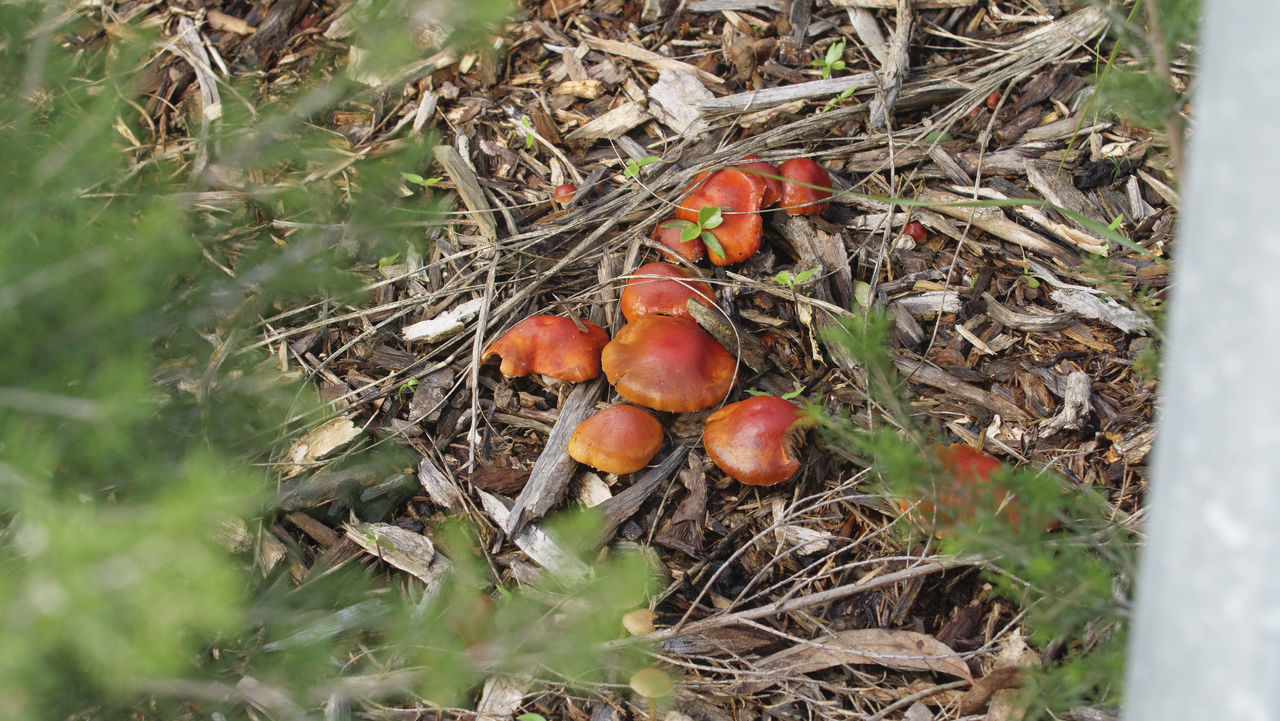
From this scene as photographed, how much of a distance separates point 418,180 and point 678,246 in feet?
3.81

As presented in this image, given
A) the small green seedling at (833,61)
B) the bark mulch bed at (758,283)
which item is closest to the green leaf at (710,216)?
the bark mulch bed at (758,283)

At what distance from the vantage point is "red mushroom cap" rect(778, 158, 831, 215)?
10.2 ft

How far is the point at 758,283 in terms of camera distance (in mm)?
3002

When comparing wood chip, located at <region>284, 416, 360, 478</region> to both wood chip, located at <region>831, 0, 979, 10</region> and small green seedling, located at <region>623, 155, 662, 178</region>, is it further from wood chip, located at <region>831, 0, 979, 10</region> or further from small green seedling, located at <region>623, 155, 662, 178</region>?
wood chip, located at <region>831, 0, 979, 10</region>

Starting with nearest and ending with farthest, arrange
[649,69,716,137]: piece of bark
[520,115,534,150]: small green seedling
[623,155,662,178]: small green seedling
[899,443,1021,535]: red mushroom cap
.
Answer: [899,443,1021,535]: red mushroom cap
[623,155,662,178]: small green seedling
[649,69,716,137]: piece of bark
[520,115,534,150]: small green seedling

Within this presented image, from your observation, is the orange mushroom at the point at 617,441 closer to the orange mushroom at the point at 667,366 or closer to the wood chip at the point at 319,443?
the orange mushroom at the point at 667,366

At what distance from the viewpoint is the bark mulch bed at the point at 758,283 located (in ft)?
7.84

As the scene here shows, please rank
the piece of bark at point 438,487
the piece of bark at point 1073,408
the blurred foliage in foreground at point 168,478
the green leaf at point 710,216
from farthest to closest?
the green leaf at point 710,216 → the piece of bark at point 438,487 → the piece of bark at point 1073,408 → the blurred foliage in foreground at point 168,478

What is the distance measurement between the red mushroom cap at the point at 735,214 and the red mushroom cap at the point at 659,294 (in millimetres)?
200

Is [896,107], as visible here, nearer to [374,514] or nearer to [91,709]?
[374,514]

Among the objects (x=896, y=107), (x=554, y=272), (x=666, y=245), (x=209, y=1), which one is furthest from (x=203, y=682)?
(x=209, y=1)

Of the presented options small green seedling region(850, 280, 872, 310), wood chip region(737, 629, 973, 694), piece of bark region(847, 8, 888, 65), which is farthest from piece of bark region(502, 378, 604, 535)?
piece of bark region(847, 8, 888, 65)

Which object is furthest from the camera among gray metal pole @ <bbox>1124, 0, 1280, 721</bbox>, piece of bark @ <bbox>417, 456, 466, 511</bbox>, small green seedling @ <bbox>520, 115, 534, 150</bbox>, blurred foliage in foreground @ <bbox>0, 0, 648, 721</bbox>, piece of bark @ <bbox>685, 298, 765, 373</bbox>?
small green seedling @ <bbox>520, 115, 534, 150</bbox>

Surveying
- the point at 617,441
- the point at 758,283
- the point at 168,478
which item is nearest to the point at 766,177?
the point at 758,283
